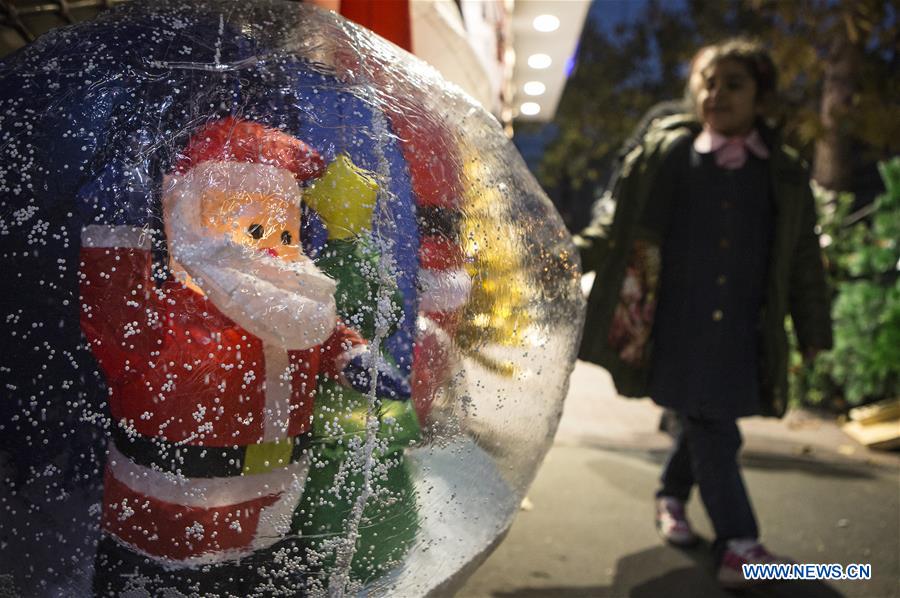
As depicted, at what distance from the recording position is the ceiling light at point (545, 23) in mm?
5527

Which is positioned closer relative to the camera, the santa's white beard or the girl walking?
the santa's white beard

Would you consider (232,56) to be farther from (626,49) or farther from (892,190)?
(626,49)

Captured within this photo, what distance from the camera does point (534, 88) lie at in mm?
7902

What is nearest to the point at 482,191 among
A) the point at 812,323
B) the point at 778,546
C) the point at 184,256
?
the point at 184,256

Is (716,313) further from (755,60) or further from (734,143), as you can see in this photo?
(755,60)

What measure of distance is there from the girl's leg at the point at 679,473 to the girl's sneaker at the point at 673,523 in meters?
0.03

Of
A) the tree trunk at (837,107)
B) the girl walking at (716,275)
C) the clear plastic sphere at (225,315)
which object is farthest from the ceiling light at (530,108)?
the clear plastic sphere at (225,315)

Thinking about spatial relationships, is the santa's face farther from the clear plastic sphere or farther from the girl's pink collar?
the girl's pink collar

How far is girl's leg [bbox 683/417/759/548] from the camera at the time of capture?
2.75 meters

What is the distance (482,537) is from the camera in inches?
57.8

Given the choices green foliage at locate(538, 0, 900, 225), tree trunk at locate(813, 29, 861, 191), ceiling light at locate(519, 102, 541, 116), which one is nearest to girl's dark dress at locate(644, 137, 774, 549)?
tree trunk at locate(813, 29, 861, 191)

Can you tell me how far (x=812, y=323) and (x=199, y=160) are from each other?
8.06 ft

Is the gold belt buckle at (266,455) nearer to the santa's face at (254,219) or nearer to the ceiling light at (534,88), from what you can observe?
the santa's face at (254,219)

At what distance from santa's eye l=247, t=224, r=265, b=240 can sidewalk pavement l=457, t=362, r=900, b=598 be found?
1.86 metres
